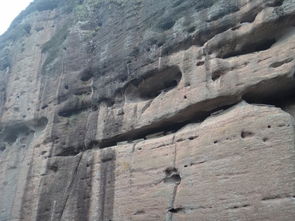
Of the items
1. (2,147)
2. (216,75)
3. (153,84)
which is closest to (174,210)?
(216,75)

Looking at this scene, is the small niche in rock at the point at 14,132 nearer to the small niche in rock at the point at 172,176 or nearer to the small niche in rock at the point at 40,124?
the small niche in rock at the point at 40,124

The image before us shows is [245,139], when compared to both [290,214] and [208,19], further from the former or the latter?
[208,19]

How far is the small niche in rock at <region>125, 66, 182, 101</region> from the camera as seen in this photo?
334 inches

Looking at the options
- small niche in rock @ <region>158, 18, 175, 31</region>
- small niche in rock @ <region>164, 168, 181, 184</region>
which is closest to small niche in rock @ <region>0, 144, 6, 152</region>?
small niche in rock @ <region>158, 18, 175, 31</region>

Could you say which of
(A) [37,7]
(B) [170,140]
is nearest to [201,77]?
(B) [170,140]

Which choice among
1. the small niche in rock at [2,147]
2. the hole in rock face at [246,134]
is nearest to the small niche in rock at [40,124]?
the small niche in rock at [2,147]

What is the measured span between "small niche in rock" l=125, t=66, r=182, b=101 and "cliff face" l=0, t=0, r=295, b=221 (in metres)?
0.02

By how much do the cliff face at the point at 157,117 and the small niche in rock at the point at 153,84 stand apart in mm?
23

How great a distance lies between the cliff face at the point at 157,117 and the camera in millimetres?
6469

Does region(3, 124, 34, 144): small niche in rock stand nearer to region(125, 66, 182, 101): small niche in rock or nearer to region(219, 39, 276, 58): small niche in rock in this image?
region(125, 66, 182, 101): small niche in rock

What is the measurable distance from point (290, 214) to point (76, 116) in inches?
218

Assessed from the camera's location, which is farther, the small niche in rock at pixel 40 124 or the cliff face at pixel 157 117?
the small niche in rock at pixel 40 124

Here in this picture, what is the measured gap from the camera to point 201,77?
7766 mm

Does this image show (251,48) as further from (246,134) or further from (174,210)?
(174,210)
